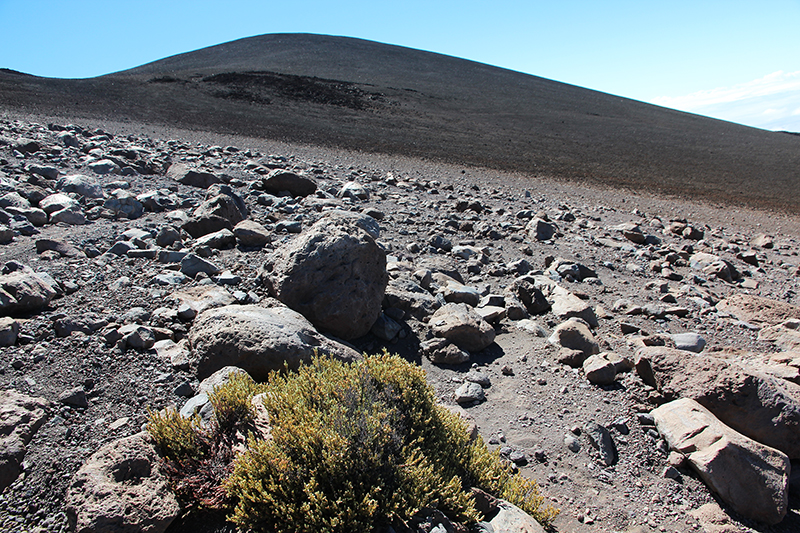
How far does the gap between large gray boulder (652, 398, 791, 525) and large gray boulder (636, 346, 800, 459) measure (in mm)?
258

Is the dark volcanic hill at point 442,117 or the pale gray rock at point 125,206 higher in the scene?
the dark volcanic hill at point 442,117

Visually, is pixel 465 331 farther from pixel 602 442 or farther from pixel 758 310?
pixel 758 310

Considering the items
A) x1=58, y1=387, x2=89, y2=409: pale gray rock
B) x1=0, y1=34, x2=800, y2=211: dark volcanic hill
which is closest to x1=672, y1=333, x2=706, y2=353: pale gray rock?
x1=58, y1=387, x2=89, y2=409: pale gray rock

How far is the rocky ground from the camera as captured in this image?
3012mm

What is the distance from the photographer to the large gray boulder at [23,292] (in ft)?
11.4

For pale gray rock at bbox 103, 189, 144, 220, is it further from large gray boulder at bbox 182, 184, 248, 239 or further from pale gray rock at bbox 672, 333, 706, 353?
pale gray rock at bbox 672, 333, 706, 353

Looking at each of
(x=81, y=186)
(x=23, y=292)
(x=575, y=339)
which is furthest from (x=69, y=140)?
(x=575, y=339)

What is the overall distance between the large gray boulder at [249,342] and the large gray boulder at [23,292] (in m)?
1.25

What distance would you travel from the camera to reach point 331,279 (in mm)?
4242

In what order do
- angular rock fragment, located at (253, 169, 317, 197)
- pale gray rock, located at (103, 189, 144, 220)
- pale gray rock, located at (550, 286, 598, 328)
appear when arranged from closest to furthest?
pale gray rock, located at (550, 286, 598, 328), pale gray rock, located at (103, 189, 144, 220), angular rock fragment, located at (253, 169, 317, 197)

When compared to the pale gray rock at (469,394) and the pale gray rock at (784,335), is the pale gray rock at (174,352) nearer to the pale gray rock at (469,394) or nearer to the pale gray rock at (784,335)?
the pale gray rock at (469,394)

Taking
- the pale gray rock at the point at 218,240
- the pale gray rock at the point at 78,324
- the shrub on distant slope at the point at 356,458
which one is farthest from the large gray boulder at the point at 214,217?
the shrub on distant slope at the point at 356,458

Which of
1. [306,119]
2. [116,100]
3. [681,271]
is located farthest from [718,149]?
[116,100]

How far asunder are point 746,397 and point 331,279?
3354 mm
